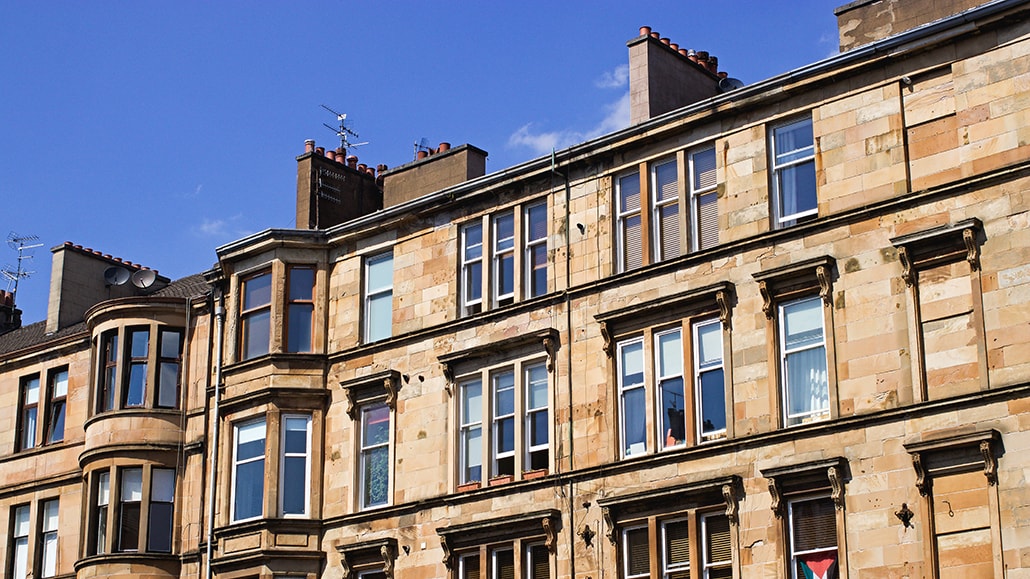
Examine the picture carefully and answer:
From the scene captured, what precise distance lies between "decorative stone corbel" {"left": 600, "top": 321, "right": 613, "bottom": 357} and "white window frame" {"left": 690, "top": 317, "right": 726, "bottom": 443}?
189 cm

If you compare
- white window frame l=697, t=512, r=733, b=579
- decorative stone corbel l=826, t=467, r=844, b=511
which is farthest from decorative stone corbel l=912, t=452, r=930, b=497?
white window frame l=697, t=512, r=733, b=579

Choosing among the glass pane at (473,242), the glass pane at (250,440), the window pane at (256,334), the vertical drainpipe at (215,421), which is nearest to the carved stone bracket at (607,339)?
the glass pane at (473,242)

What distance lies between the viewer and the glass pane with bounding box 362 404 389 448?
36.0 metres

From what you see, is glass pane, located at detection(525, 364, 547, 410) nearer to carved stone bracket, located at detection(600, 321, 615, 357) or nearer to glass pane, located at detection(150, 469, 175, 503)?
carved stone bracket, located at detection(600, 321, 615, 357)

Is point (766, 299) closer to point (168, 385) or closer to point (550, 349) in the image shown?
point (550, 349)

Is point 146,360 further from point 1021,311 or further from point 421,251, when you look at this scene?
point 1021,311

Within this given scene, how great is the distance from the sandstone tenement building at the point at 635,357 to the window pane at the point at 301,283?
6cm

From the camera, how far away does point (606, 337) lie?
32.2 m

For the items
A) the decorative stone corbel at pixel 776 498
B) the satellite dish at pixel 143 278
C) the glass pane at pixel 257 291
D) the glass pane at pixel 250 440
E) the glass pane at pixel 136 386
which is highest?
the satellite dish at pixel 143 278

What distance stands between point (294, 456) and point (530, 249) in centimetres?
714

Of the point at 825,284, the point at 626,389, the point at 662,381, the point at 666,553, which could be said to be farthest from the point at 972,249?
the point at 666,553

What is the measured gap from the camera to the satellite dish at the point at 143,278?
149 feet

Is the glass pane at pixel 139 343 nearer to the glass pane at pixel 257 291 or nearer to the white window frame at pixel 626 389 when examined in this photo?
the glass pane at pixel 257 291

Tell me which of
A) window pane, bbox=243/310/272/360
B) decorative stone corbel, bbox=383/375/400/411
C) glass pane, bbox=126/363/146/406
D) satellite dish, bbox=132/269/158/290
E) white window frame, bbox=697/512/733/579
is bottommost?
white window frame, bbox=697/512/733/579
